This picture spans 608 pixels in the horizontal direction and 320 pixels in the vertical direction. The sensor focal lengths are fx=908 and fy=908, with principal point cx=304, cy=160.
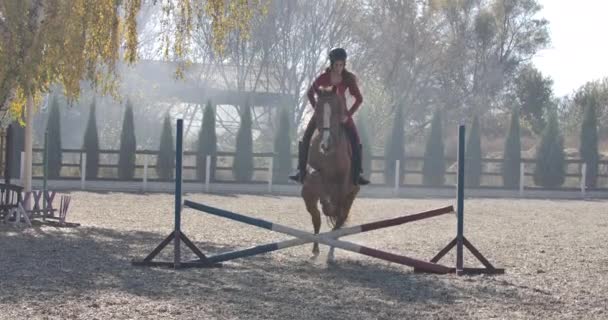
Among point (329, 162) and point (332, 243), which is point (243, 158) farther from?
point (332, 243)

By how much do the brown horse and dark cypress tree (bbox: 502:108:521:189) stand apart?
28.1m

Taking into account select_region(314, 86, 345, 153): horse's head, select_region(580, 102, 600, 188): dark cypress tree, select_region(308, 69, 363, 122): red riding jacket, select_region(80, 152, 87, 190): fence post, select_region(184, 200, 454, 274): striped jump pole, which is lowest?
select_region(184, 200, 454, 274): striped jump pole

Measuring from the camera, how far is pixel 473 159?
124 ft

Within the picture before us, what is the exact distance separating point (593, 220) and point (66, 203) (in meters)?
11.7

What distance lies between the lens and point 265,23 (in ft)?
133

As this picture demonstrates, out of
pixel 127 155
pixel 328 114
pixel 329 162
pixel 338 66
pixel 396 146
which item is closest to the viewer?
pixel 328 114

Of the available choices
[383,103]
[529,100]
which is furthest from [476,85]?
[383,103]

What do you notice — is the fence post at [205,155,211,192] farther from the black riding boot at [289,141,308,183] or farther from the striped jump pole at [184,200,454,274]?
the striped jump pole at [184,200,454,274]

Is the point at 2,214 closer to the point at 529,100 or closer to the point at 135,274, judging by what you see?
the point at 135,274

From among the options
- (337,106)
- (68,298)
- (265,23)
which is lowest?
(68,298)

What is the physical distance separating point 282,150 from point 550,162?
37.1ft

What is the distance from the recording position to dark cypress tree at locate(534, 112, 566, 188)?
37750mm

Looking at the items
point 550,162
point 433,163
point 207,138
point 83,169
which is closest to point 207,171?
point 207,138

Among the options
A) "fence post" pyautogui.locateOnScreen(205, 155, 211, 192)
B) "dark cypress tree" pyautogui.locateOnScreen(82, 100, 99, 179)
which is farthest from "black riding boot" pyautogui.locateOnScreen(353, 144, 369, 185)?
"dark cypress tree" pyautogui.locateOnScreen(82, 100, 99, 179)
